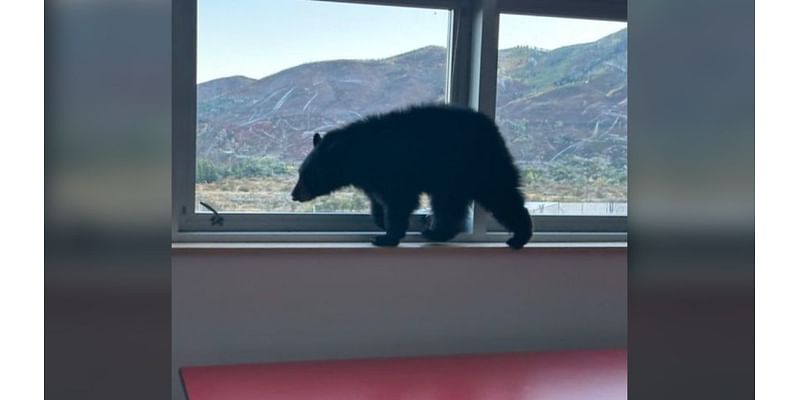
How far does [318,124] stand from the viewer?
1.78 metres

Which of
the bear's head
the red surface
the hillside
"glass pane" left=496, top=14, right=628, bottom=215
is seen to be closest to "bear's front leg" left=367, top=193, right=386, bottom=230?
the bear's head

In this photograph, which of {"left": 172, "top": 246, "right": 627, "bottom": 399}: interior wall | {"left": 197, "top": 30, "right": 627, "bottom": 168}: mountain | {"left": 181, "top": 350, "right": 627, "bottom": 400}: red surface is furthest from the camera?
{"left": 197, "top": 30, "right": 627, "bottom": 168}: mountain

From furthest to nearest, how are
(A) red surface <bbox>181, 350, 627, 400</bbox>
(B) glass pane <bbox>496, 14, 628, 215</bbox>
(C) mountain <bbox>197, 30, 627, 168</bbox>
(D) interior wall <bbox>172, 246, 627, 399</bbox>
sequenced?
1. (B) glass pane <bbox>496, 14, 628, 215</bbox>
2. (C) mountain <bbox>197, 30, 627, 168</bbox>
3. (D) interior wall <bbox>172, 246, 627, 399</bbox>
4. (A) red surface <bbox>181, 350, 627, 400</bbox>

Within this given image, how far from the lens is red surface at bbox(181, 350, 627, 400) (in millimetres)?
1202

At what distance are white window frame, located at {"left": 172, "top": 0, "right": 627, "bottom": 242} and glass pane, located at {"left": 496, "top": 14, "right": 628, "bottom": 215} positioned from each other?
0.05 meters

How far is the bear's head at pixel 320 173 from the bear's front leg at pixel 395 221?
0.13 m

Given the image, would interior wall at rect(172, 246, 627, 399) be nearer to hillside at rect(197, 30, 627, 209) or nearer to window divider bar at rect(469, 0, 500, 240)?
window divider bar at rect(469, 0, 500, 240)

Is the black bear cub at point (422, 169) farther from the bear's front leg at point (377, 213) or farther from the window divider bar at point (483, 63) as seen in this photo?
the window divider bar at point (483, 63)

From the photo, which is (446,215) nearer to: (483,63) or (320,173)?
(320,173)

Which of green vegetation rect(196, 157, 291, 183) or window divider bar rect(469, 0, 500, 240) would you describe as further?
window divider bar rect(469, 0, 500, 240)

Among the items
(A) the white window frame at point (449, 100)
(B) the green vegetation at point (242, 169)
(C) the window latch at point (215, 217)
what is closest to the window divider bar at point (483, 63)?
(A) the white window frame at point (449, 100)

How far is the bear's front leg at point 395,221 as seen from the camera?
161 centimetres
